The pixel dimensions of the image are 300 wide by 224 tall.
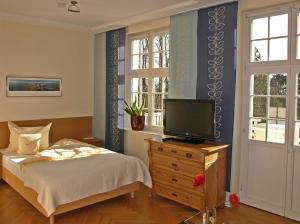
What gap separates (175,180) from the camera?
150 inches

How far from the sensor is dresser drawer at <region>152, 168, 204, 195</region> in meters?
3.59

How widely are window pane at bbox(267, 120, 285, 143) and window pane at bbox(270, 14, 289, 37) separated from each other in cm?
102

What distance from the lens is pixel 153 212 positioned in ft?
11.8

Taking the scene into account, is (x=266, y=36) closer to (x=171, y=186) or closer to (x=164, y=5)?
(x=164, y=5)

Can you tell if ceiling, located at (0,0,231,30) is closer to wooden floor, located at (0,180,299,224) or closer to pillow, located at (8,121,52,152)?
pillow, located at (8,121,52,152)

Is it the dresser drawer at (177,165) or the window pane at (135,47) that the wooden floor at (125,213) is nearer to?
the dresser drawer at (177,165)

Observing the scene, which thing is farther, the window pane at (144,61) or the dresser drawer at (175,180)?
the window pane at (144,61)

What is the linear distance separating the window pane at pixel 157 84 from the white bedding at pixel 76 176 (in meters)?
1.39

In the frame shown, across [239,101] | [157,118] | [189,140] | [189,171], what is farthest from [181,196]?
[157,118]

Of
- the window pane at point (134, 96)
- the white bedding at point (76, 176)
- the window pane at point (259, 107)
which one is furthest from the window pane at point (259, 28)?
the window pane at point (134, 96)

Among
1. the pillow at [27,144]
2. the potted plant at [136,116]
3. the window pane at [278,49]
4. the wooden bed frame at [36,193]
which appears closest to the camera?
the wooden bed frame at [36,193]

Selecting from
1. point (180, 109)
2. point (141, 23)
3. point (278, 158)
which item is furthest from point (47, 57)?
point (278, 158)

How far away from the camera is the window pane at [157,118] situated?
4.96 metres

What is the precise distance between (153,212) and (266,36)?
2.49m
